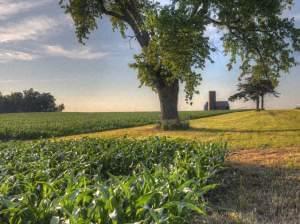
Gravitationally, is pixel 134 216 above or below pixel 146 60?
below

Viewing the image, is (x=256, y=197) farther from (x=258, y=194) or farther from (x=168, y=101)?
(x=168, y=101)

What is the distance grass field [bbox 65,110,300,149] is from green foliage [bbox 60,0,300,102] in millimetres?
2970

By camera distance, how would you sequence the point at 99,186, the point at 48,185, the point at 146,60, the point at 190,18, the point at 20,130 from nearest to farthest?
1. the point at 99,186
2. the point at 48,185
3. the point at 190,18
4. the point at 146,60
5. the point at 20,130

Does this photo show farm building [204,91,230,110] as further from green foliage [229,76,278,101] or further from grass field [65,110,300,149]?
grass field [65,110,300,149]

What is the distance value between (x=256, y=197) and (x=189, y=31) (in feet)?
55.9

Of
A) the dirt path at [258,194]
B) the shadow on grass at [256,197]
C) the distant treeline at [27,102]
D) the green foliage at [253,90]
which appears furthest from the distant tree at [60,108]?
the shadow on grass at [256,197]

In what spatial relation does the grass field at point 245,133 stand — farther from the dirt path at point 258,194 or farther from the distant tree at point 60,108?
the distant tree at point 60,108

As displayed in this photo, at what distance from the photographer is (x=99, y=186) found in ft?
14.4

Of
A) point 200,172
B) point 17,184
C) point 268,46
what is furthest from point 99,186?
point 268,46

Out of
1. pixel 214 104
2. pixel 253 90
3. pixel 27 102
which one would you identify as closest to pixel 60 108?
pixel 27 102

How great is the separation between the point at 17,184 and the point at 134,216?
2.01m

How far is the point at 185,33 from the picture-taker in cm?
2364

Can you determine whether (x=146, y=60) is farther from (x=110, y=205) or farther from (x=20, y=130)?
(x=110, y=205)

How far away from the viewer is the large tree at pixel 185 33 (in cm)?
2356
